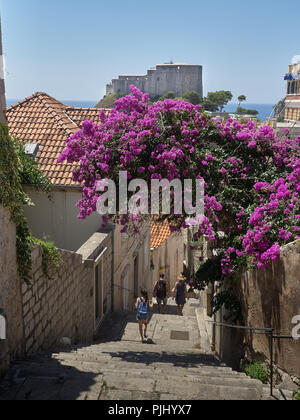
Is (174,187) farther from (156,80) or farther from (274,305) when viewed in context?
(156,80)

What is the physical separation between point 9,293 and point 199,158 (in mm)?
4482

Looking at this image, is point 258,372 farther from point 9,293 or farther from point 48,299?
point 9,293

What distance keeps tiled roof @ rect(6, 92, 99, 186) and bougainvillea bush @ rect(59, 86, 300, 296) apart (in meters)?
4.19

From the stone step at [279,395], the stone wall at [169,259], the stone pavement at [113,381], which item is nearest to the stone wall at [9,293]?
the stone pavement at [113,381]

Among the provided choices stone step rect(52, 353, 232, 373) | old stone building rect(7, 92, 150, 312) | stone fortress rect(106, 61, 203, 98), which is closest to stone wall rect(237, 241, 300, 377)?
stone step rect(52, 353, 232, 373)

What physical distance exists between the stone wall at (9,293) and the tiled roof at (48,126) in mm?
6761

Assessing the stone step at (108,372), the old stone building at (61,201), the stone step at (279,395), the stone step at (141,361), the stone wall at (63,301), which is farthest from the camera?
the old stone building at (61,201)

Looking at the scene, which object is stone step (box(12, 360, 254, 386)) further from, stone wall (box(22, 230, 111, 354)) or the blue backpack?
the blue backpack

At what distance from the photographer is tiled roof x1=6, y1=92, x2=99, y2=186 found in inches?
534

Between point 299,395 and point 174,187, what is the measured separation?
14.6ft

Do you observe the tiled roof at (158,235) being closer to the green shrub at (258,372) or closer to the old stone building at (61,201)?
the old stone building at (61,201)

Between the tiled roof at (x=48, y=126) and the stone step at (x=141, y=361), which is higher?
the tiled roof at (x=48, y=126)

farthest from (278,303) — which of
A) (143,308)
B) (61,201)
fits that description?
(61,201)

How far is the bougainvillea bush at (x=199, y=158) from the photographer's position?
8531mm
